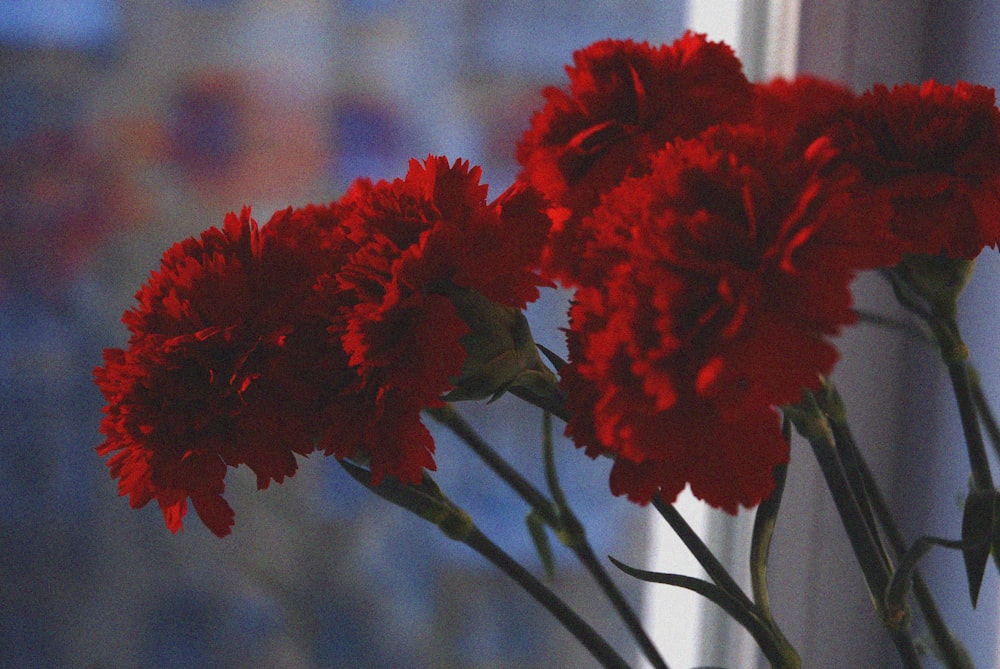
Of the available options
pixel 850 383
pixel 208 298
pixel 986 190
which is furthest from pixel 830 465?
pixel 850 383

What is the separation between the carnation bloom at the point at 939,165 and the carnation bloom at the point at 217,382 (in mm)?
193

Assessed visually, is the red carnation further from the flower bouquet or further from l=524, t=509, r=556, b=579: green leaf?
l=524, t=509, r=556, b=579: green leaf

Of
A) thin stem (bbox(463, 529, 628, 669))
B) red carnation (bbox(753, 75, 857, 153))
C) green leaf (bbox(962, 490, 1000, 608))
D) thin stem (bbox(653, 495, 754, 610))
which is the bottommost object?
thin stem (bbox(463, 529, 628, 669))

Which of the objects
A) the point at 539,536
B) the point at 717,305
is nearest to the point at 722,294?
the point at 717,305

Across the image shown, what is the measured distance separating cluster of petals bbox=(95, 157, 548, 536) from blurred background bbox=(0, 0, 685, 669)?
448 mm

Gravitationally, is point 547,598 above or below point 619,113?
below

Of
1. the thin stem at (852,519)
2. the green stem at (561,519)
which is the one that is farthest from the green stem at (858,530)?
the green stem at (561,519)

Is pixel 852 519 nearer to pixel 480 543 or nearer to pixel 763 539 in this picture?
pixel 763 539

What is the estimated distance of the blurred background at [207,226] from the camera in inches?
25.8

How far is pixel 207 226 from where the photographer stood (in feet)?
2.25

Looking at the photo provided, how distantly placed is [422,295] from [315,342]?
4 centimetres

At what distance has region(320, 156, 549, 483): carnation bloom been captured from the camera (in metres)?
0.24

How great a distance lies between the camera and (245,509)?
732 millimetres

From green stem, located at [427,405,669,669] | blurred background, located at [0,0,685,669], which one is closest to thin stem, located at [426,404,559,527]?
green stem, located at [427,405,669,669]
